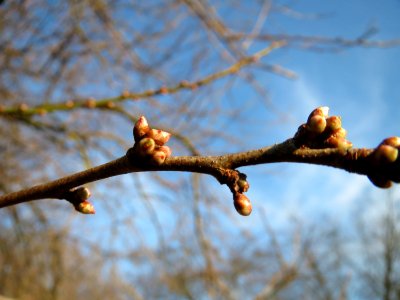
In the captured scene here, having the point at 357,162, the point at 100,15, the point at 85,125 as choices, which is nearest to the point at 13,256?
the point at 85,125

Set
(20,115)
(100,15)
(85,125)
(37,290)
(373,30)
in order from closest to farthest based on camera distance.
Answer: (20,115)
(373,30)
(100,15)
(37,290)
(85,125)

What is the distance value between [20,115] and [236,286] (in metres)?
6.45

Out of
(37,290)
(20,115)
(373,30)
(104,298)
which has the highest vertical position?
(104,298)

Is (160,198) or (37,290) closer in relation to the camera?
(160,198)

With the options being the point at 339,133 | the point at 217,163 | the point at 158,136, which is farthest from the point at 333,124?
the point at 158,136

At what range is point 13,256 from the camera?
5840mm

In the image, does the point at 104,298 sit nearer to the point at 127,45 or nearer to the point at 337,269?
the point at 127,45

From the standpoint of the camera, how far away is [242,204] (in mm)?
815

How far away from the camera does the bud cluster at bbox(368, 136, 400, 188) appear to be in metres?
0.65

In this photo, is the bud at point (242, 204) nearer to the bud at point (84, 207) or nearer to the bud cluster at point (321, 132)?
the bud cluster at point (321, 132)

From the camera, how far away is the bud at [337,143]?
0.72 metres

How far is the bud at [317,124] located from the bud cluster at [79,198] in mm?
525

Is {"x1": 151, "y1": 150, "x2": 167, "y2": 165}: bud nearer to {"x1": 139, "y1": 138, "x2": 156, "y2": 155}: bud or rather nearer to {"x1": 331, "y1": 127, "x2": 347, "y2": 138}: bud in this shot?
{"x1": 139, "y1": 138, "x2": 156, "y2": 155}: bud

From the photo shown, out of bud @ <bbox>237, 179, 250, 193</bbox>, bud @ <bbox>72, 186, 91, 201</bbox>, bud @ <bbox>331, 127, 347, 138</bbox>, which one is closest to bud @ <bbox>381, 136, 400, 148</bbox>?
bud @ <bbox>331, 127, 347, 138</bbox>
